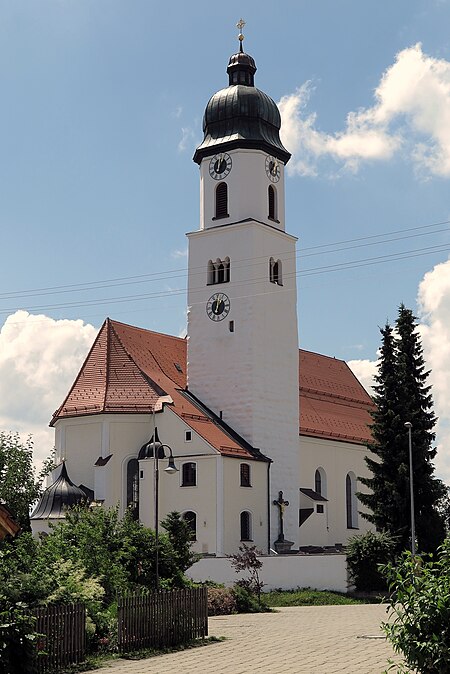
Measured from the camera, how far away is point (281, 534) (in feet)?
156

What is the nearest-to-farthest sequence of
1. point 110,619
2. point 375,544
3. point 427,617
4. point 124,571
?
point 427,617
point 110,619
point 124,571
point 375,544

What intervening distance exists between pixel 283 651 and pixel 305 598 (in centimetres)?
1836

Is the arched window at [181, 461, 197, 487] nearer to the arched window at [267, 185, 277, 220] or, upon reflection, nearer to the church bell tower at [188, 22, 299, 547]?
the church bell tower at [188, 22, 299, 547]

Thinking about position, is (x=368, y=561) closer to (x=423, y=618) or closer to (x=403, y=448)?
(x=403, y=448)

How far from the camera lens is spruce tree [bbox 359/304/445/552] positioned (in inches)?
1622

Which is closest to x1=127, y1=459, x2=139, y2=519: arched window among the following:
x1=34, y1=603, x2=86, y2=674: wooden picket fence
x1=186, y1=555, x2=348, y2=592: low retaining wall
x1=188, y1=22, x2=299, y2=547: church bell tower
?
x1=188, y1=22, x2=299, y2=547: church bell tower

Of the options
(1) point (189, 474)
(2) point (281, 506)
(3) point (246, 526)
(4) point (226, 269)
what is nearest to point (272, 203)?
(4) point (226, 269)

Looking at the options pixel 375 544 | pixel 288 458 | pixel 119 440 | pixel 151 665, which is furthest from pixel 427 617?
pixel 288 458

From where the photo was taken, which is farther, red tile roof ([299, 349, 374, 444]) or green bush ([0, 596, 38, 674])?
red tile roof ([299, 349, 374, 444])

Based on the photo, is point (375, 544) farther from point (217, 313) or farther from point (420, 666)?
point (420, 666)

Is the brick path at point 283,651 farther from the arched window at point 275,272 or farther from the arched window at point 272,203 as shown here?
the arched window at point 272,203

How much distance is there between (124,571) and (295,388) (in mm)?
27284

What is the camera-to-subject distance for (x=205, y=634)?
72.9ft

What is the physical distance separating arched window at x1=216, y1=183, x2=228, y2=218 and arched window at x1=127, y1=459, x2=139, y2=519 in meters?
14.1
